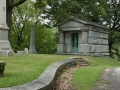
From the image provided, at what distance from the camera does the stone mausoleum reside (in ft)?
64.5

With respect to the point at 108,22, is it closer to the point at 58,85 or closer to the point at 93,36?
the point at 93,36

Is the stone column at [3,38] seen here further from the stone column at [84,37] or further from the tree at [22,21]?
the tree at [22,21]

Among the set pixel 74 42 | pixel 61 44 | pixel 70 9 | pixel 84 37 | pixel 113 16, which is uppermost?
pixel 70 9

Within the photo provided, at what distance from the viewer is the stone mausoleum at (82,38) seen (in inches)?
774

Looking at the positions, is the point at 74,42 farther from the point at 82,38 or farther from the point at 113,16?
the point at 113,16

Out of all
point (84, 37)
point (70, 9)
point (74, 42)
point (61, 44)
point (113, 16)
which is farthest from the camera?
point (113, 16)

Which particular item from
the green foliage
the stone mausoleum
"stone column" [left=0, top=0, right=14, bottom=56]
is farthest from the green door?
"stone column" [left=0, top=0, right=14, bottom=56]

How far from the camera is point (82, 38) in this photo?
65.4 feet

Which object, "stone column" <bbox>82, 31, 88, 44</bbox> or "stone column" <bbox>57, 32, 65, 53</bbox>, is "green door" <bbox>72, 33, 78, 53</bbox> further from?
"stone column" <bbox>82, 31, 88, 44</bbox>

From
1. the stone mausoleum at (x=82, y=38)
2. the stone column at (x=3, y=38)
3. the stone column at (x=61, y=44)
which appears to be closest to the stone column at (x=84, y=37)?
the stone mausoleum at (x=82, y=38)

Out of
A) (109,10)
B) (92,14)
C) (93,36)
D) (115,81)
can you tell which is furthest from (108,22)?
(115,81)

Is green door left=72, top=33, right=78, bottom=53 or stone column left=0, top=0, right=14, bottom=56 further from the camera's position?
green door left=72, top=33, right=78, bottom=53

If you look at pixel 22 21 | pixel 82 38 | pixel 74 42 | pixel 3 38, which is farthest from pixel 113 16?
pixel 3 38

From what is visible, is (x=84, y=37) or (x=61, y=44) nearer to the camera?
(x=84, y=37)
